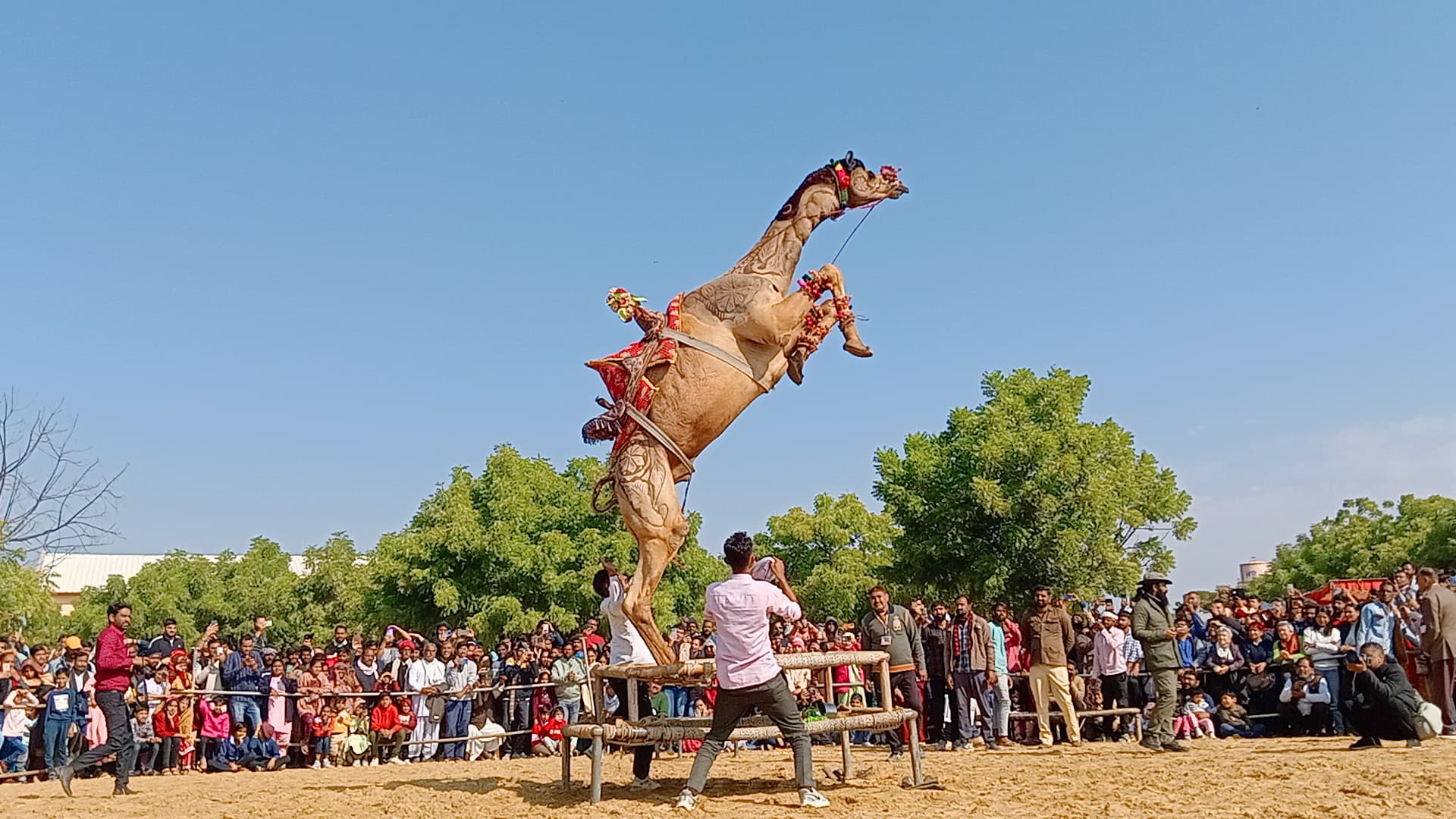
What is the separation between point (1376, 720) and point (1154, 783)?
4.30 m

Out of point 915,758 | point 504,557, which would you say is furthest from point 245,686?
point 504,557

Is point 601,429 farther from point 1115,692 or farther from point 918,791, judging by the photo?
point 1115,692

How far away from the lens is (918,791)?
885cm

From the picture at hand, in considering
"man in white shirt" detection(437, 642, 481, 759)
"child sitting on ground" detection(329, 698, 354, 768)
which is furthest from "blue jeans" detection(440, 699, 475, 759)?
"child sitting on ground" detection(329, 698, 354, 768)

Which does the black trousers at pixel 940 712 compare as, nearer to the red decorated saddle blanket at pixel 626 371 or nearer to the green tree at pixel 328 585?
the red decorated saddle blanket at pixel 626 371

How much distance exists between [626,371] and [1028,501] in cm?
2532

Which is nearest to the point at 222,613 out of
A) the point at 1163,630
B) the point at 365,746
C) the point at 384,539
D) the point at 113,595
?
the point at 113,595

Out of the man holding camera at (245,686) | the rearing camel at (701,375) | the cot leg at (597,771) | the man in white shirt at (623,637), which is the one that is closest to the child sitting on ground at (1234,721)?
the man in white shirt at (623,637)

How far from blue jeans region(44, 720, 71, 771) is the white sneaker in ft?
31.9

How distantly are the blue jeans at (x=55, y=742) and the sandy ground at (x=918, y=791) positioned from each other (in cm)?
43

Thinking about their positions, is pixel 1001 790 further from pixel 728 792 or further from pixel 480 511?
pixel 480 511

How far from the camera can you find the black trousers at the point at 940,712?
1504cm

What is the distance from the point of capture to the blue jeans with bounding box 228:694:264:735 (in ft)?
50.1

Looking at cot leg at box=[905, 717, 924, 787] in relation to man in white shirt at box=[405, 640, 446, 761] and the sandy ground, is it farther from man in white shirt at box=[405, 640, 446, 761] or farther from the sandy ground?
man in white shirt at box=[405, 640, 446, 761]
